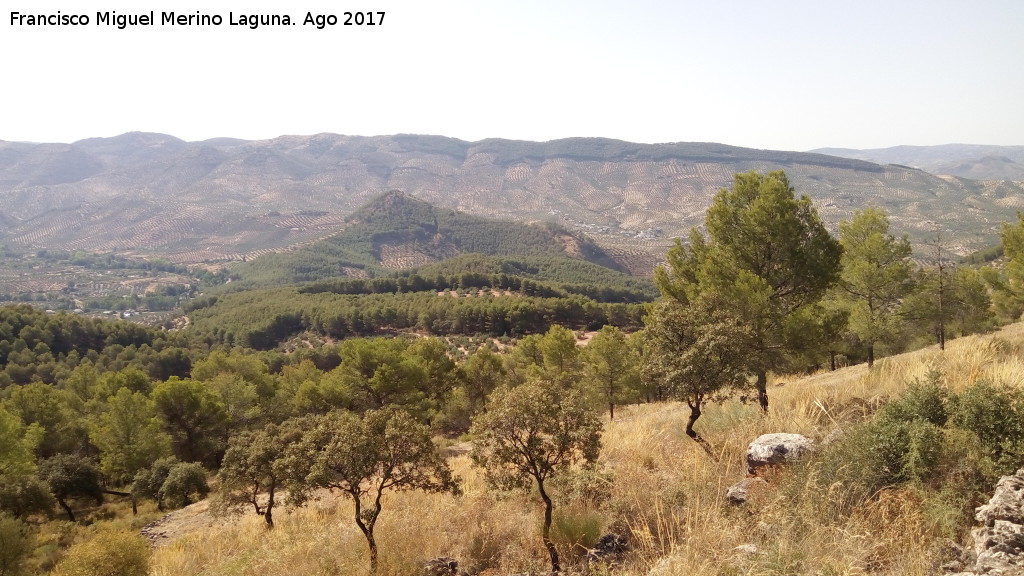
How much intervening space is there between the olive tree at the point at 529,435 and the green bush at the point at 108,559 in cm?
845

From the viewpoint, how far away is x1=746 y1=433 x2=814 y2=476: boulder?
604cm

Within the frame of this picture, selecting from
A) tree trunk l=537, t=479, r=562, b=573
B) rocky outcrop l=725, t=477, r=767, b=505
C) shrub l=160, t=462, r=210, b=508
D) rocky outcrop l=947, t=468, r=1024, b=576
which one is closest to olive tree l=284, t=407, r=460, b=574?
tree trunk l=537, t=479, r=562, b=573

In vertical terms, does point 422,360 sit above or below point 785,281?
below

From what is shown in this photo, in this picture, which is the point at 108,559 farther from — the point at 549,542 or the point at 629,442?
the point at 629,442

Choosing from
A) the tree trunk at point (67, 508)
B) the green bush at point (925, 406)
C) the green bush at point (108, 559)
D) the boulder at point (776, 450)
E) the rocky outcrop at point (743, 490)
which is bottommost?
the tree trunk at point (67, 508)

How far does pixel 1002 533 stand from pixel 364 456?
7323 mm

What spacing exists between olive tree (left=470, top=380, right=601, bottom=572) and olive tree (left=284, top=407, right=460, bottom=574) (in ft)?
4.93

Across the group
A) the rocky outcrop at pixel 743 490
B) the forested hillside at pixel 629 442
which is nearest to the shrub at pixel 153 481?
the forested hillside at pixel 629 442

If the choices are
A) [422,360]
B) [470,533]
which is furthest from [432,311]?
[470,533]

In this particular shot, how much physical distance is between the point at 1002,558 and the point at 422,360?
31173 millimetres

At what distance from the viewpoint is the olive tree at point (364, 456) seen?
25.0 ft

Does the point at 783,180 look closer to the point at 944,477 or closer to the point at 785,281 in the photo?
the point at 785,281

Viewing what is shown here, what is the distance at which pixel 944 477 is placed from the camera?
4.64 metres

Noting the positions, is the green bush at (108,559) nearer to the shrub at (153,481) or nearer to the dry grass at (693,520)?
the dry grass at (693,520)
